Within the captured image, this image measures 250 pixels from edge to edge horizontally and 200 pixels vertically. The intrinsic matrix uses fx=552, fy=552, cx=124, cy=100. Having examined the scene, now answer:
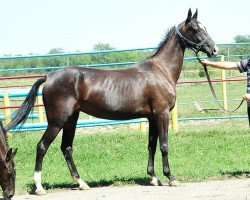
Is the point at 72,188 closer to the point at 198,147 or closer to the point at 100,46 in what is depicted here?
the point at 198,147

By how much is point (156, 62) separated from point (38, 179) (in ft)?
8.15

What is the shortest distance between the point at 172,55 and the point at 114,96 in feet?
3.94

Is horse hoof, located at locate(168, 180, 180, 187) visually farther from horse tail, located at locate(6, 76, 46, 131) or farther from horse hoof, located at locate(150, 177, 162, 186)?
horse tail, located at locate(6, 76, 46, 131)

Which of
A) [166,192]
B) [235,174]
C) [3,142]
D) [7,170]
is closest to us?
[7,170]

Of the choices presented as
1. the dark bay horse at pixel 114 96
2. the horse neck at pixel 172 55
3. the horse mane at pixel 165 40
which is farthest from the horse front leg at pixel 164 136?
the horse mane at pixel 165 40

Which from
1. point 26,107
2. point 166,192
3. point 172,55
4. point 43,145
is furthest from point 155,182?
point 26,107

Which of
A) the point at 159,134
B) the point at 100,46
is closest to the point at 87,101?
the point at 159,134

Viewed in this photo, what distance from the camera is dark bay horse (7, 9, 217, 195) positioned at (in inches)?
307

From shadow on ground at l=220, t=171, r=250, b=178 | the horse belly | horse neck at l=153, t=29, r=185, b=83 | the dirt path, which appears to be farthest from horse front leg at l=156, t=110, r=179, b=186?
shadow on ground at l=220, t=171, r=250, b=178

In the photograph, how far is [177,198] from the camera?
22.9 ft

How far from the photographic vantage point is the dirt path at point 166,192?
279 inches

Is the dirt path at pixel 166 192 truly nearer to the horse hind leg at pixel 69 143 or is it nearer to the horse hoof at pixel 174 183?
the horse hoof at pixel 174 183

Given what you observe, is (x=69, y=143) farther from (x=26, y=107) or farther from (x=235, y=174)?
(x=235, y=174)

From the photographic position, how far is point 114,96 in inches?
315
